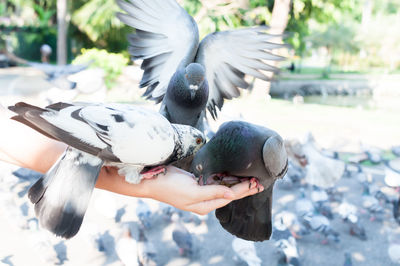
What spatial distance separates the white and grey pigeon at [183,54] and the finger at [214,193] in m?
0.70

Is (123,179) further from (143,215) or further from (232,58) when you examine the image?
(143,215)

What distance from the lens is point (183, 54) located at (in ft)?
9.07

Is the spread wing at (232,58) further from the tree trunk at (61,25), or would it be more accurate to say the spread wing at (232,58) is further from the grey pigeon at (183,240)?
the tree trunk at (61,25)

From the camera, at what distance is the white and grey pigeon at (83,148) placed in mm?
1579

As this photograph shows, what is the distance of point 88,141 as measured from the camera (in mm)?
1597

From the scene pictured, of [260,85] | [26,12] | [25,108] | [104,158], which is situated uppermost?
[25,108]

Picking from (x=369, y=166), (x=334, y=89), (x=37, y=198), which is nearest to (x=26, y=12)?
(x=334, y=89)

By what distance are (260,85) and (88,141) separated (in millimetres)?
11873

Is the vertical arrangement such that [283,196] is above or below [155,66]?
below

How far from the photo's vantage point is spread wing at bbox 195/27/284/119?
8.65 feet

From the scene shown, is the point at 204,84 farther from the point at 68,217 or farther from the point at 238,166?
the point at 68,217

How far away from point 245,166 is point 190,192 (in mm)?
330

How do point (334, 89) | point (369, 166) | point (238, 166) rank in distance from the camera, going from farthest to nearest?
point (334, 89) < point (369, 166) < point (238, 166)

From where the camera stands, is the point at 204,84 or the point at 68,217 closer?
the point at 68,217
